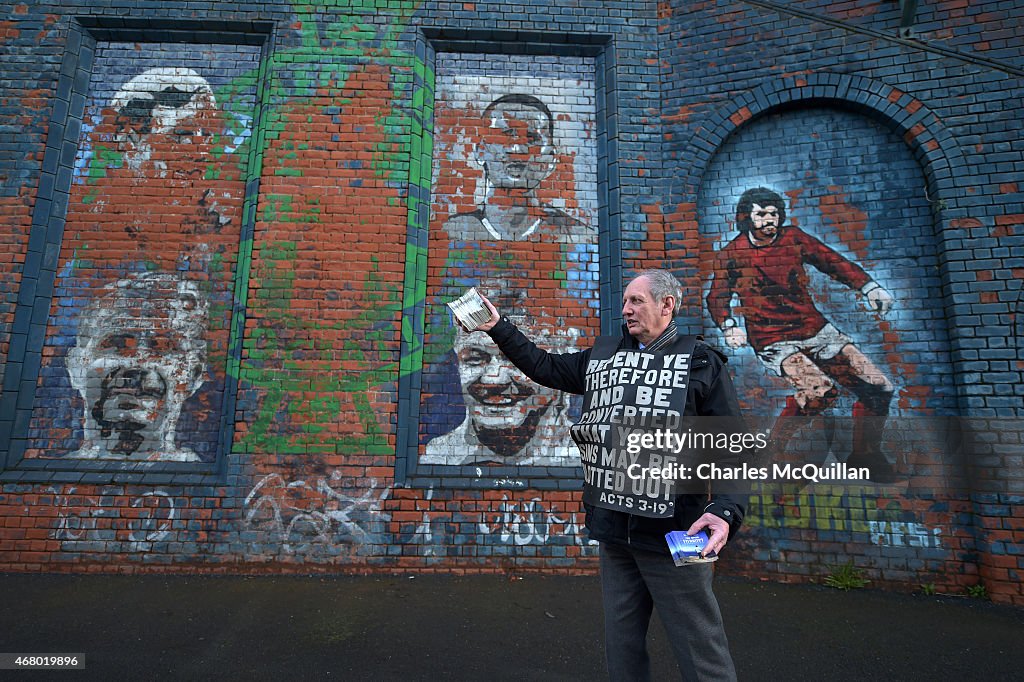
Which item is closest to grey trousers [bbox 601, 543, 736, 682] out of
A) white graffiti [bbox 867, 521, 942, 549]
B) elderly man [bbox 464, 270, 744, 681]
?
elderly man [bbox 464, 270, 744, 681]

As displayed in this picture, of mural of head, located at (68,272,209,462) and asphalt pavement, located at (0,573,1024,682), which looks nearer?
asphalt pavement, located at (0,573,1024,682)

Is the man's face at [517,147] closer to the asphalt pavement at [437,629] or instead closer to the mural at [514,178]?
the mural at [514,178]

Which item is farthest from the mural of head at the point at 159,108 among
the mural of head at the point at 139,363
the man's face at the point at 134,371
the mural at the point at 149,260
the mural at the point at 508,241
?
the mural at the point at 508,241

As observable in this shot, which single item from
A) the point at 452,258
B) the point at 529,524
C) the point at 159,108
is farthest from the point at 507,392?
the point at 159,108

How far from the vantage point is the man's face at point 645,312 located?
214 centimetres

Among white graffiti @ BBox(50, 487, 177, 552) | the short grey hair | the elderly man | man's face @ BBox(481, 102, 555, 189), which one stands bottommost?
white graffiti @ BBox(50, 487, 177, 552)

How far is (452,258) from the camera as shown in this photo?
4.90 m

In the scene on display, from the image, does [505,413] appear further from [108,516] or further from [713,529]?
[108,516]

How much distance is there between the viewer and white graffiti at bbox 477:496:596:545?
4.32 m

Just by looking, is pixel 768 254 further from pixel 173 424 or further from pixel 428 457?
pixel 173 424

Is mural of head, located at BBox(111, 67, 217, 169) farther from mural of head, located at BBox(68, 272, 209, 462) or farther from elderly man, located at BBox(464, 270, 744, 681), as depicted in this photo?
elderly man, located at BBox(464, 270, 744, 681)

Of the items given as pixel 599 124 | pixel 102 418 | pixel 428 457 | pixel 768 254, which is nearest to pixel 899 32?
pixel 768 254

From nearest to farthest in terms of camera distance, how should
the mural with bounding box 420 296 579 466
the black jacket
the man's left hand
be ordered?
the man's left hand
the black jacket
the mural with bounding box 420 296 579 466

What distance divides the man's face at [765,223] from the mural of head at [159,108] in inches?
203
